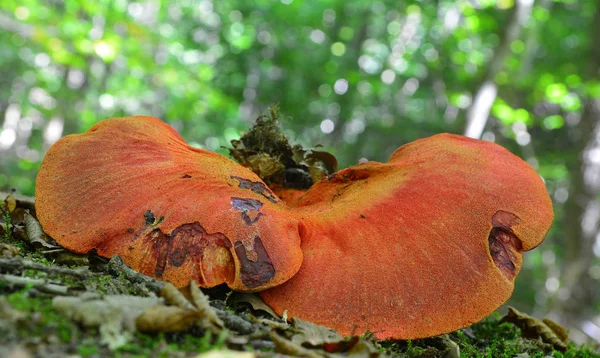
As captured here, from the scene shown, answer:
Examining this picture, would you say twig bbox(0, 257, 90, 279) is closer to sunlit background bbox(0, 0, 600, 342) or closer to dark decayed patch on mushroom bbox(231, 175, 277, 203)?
dark decayed patch on mushroom bbox(231, 175, 277, 203)

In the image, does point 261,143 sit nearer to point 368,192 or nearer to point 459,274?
point 368,192

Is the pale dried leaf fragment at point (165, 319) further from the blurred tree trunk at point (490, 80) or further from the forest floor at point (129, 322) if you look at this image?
the blurred tree trunk at point (490, 80)

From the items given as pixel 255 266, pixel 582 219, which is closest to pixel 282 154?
pixel 255 266

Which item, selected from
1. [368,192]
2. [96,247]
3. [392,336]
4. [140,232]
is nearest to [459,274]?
[392,336]

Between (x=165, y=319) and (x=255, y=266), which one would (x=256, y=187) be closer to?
(x=255, y=266)

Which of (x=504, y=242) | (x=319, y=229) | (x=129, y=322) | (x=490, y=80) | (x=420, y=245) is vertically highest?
(x=490, y=80)

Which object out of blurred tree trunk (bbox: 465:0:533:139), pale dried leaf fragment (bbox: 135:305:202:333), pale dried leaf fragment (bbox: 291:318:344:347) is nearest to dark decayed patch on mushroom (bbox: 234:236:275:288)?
pale dried leaf fragment (bbox: 291:318:344:347)
